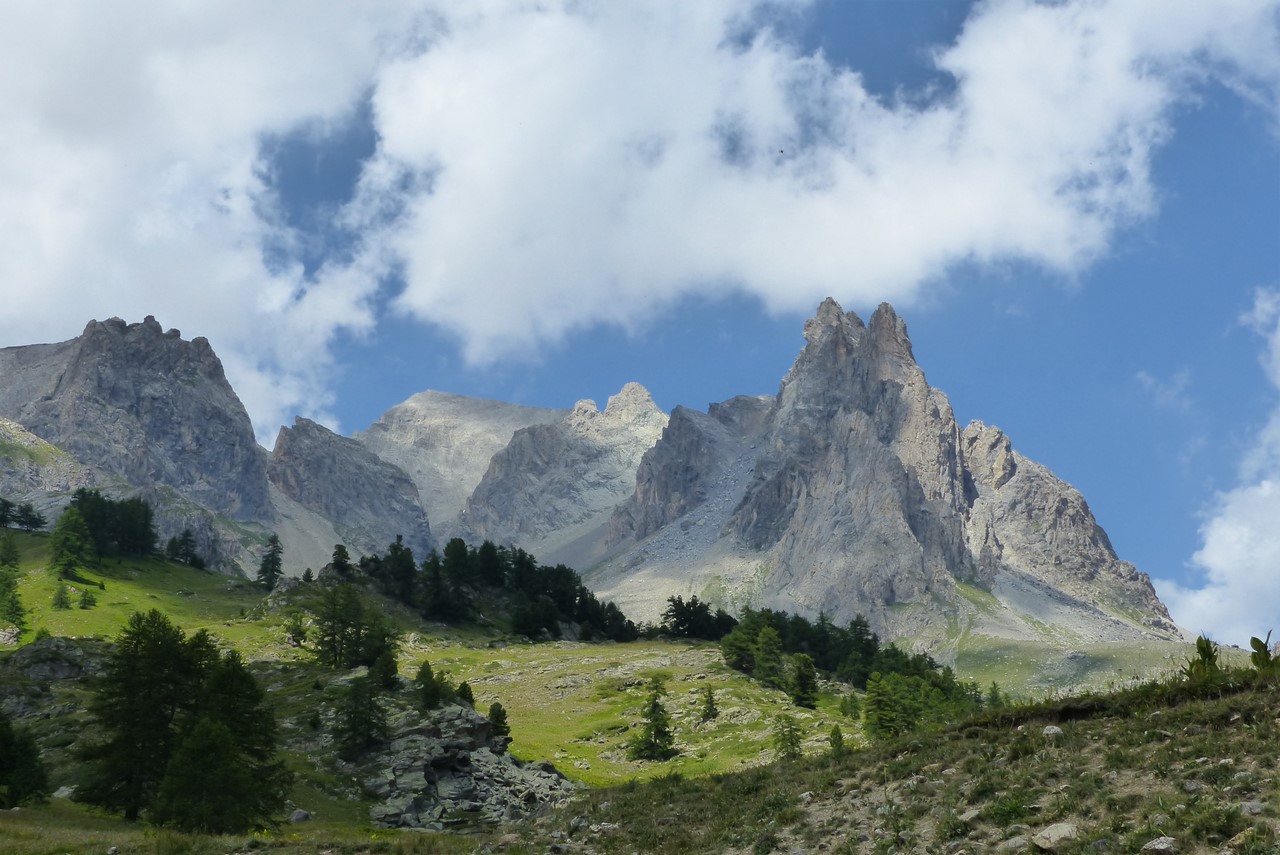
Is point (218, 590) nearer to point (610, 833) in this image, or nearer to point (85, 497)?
point (85, 497)

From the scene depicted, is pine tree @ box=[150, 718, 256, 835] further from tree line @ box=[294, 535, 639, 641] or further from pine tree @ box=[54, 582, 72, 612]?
pine tree @ box=[54, 582, 72, 612]

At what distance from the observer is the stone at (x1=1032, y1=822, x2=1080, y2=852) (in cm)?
1938

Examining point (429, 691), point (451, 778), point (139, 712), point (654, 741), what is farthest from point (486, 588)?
point (139, 712)

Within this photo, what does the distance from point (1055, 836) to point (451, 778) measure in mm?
53319

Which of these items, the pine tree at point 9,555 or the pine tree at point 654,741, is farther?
the pine tree at point 9,555

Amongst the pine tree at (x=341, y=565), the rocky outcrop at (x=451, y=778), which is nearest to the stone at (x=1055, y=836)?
the rocky outcrop at (x=451, y=778)

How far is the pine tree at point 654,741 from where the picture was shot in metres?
89.6

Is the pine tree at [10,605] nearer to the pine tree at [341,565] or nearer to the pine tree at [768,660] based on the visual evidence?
the pine tree at [341,565]

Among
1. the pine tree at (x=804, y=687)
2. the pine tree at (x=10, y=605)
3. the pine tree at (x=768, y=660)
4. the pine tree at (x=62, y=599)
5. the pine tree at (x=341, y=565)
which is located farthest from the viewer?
the pine tree at (x=341, y=565)

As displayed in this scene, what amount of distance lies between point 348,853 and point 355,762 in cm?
4230

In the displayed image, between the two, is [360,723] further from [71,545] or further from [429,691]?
[71,545]

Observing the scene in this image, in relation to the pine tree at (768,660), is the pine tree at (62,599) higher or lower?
higher

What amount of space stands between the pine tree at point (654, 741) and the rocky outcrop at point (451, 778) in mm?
17335

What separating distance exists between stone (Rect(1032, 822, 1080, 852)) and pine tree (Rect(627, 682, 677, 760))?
237ft
